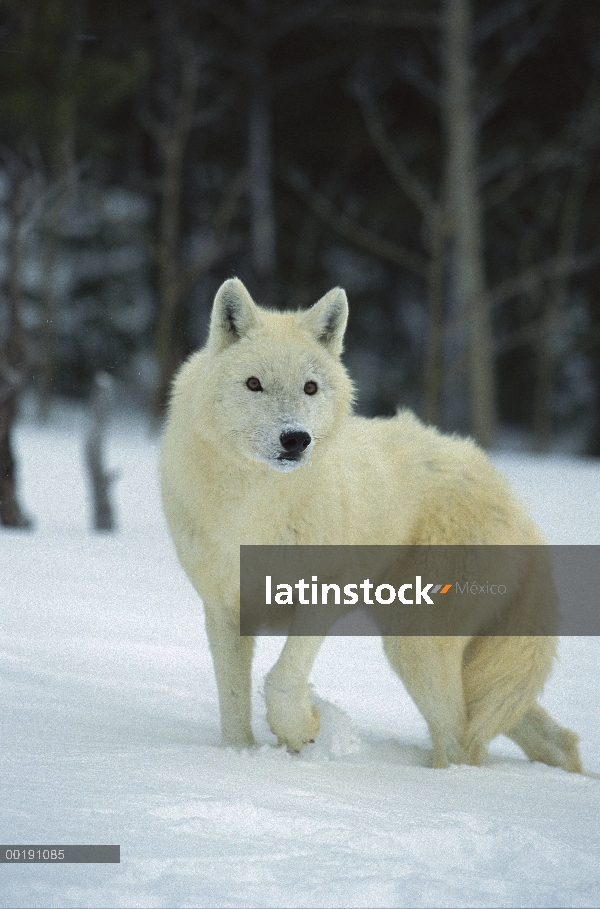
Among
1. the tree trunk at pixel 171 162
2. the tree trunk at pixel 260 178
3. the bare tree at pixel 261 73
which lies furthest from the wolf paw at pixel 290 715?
the tree trunk at pixel 260 178

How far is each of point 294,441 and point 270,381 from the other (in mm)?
274

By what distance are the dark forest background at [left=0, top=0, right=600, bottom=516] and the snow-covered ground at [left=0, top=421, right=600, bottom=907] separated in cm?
Answer: 748

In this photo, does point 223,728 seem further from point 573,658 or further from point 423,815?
point 573,658

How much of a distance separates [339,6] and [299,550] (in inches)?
494

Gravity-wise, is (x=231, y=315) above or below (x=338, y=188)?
below

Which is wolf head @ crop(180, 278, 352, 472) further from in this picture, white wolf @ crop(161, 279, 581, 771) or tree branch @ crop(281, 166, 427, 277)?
tree branch @ crop(281, 166, 427, 277)

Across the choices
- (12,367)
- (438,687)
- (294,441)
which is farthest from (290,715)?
(12,367)

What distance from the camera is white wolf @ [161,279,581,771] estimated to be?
129 inches

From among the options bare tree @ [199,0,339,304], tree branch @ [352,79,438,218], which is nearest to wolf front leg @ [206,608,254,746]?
tree branch @ [352,79,438,218]

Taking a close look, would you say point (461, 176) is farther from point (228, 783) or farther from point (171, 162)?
point (228, 783)

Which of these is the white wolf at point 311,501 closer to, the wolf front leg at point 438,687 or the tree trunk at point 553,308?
the wolf front leg at point 438,687

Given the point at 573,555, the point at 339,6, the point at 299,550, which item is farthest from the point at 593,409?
the point at 299,550

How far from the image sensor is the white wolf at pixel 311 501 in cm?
329

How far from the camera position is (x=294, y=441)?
10.1ft
